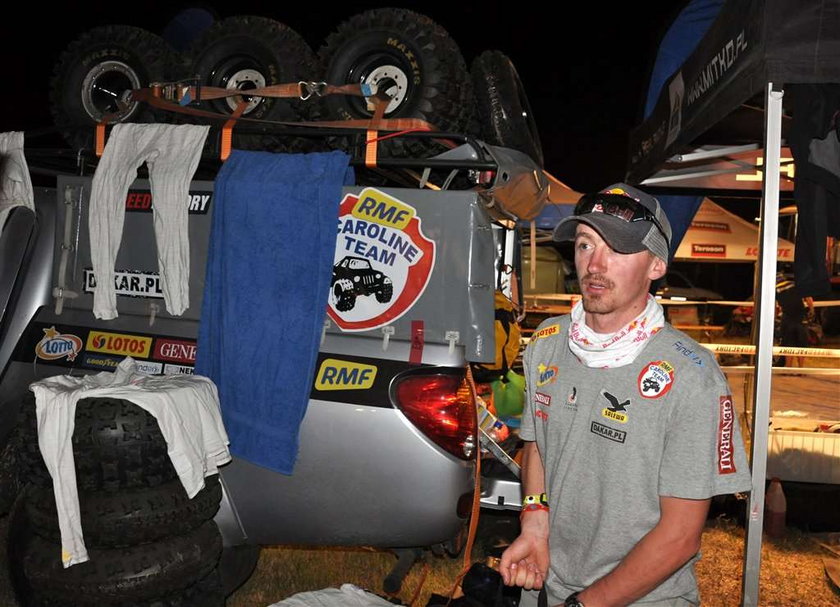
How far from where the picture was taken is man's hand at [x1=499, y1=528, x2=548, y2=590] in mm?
2283

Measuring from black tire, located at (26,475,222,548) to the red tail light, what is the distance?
1092mm

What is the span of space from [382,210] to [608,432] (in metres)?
1.93

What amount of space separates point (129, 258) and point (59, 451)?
4.39 ft

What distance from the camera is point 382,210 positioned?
12.1 ft

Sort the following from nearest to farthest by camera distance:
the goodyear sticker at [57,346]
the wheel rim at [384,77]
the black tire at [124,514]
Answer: the black tire at [124,514], the goodyear sticker at [57,346], the wheel rim at [384,77]

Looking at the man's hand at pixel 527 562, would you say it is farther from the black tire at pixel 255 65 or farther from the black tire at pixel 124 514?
the black tire at pixel 255 65

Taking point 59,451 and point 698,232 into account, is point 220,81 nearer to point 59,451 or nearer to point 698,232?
point 59,451

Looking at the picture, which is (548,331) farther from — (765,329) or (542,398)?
(765,329)

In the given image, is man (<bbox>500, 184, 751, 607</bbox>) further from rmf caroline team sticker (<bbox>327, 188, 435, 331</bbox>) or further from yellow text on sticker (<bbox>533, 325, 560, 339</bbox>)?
rmf caroline team sticker (<bbox>327, 188, 435, 331</bbox>)

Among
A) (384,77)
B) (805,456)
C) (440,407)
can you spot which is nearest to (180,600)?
(440,407)

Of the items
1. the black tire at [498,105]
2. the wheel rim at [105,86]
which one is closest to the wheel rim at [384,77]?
the black tire at [498,105]

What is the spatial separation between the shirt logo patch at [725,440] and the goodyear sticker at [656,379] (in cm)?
15

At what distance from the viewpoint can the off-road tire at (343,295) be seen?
3725 mm

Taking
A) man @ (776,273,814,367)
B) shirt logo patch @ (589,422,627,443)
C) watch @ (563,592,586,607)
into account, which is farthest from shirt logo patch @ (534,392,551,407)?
man @ (776,273,814,367)
